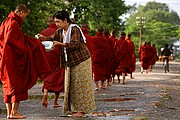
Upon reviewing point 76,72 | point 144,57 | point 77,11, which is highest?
point 77,11

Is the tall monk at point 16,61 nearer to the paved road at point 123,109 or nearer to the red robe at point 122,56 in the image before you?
the paved road at point 123,109

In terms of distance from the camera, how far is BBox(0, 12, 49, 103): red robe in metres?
9.53

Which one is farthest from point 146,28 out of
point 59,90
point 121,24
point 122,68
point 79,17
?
point 59,90

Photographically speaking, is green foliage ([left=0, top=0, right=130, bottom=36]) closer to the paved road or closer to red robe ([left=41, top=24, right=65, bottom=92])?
the paved road

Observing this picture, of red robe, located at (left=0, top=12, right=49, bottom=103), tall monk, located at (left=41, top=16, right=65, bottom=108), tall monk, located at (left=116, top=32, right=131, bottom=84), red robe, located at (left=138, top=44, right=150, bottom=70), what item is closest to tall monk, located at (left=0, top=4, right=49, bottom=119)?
red robe, located at (left=0, top=12, right=49, bottom=103)

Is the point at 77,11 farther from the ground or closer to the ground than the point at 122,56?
farther from the ground

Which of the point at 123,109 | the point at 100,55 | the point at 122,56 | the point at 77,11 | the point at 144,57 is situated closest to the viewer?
the point at 123,109

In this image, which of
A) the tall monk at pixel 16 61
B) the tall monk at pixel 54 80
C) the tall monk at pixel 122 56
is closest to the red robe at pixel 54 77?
the tall monk at pixel 54 80

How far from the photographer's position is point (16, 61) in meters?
9.60

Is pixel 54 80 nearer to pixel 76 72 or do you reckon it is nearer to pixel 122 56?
pixel 76 72

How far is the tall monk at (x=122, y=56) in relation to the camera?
70.8 feet

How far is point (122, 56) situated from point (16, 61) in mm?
12397

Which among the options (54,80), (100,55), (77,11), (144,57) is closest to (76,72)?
(54,80)

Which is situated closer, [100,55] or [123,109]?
[123,109]
